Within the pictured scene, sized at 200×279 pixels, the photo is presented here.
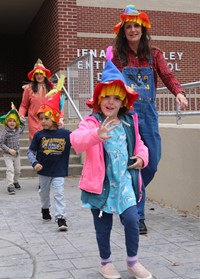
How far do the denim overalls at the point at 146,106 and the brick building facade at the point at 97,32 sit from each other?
7165 millimetres

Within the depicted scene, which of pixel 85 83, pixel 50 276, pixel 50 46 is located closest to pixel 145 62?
pixel 50 276

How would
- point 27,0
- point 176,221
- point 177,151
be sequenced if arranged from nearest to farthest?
1. point 176,221
2. point 177,151
3. point 27,0

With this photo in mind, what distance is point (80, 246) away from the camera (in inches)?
163

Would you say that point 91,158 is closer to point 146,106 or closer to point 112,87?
point 112,87

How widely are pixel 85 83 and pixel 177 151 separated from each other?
4475 mm

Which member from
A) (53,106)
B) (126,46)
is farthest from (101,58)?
(126,46)

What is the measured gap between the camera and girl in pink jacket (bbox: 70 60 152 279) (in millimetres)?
3152

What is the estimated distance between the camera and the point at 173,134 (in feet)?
19.0

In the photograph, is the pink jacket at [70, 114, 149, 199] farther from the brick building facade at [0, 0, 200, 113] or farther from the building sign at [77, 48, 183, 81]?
the brick building facade at [0, 0, 200, 113]

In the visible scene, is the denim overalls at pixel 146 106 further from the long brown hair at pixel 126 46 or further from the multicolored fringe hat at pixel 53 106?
the multicolored fringe hat at pixel 53 106

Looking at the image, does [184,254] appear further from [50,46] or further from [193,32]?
[193,32]

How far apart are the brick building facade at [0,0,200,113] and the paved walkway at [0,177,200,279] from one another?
6.59 metres

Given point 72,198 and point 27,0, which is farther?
point 27,0

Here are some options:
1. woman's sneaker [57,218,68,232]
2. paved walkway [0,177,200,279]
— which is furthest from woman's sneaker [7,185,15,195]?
woman's sneaker [57,218,68,232]
